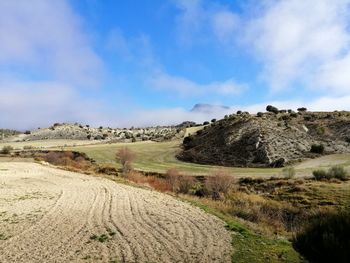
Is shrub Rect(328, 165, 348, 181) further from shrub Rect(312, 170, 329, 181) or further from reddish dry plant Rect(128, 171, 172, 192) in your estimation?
reddish dry plant Rect(128, 171, 172, 192)

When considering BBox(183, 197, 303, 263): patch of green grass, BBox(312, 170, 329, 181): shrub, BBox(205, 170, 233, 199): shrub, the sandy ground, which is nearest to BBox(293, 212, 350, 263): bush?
BBox(183, 197, 303, 263): patch of green grass

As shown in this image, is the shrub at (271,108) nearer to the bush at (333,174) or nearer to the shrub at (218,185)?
the bush at (333,174)

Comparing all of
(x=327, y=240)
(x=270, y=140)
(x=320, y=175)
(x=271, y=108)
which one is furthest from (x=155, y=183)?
(x=271, y=108)

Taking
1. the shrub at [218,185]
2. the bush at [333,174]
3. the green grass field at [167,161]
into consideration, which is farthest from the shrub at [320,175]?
the shrub at [218,185]

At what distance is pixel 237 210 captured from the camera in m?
26.6

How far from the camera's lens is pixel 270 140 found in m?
80.2

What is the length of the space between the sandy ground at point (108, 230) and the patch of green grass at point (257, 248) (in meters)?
0.41

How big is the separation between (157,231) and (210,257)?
4.44m

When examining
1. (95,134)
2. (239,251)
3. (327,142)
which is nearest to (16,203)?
(239,251)

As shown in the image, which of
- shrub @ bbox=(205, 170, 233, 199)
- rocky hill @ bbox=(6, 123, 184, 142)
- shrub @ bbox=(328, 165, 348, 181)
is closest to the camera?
shrub @ bbox=(205, 170, 233, 199)

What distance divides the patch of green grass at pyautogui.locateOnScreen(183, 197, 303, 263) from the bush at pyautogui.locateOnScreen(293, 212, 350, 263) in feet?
1.91

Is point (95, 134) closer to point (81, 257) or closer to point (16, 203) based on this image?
point (16, 203)

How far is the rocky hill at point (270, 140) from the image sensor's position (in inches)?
2990

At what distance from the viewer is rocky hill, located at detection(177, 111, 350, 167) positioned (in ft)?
249
